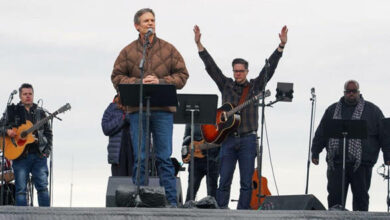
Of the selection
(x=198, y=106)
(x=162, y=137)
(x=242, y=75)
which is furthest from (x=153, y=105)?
(x=242, y=75)

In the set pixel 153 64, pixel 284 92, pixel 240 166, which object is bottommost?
pixel 240 166

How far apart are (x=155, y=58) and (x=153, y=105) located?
2.38 feet

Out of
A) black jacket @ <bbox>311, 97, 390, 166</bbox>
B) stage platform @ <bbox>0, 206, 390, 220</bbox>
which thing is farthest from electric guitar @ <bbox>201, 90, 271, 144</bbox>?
stage platform @ <bbox>0, 206, 390, 220</bbox>

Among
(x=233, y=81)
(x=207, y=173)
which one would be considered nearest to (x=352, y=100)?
(x=233, y=81)

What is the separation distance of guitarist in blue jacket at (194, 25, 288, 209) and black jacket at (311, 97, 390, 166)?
4.87 ft

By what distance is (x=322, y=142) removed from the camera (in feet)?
48.4

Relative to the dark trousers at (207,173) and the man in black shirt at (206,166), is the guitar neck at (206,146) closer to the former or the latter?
the man in black shirt at (206,166)

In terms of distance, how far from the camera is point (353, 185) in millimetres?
14219

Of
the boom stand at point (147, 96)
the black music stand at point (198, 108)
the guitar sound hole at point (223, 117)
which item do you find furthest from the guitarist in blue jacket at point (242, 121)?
the boom stand at point (147, 96)

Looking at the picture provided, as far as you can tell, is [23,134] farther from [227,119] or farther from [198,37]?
[227,119]

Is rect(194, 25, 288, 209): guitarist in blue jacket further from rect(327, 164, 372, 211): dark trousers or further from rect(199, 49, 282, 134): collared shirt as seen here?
rect(327, 164, 372, 211): dark trousers

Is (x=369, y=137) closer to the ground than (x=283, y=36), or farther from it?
closer to the ground

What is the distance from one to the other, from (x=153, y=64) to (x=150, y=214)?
2.91 meters

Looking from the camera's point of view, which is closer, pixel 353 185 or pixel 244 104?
pixel 244 104
